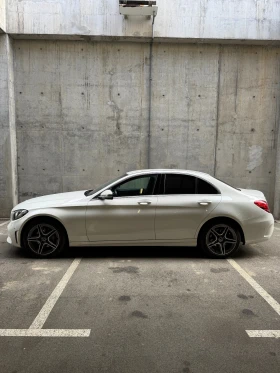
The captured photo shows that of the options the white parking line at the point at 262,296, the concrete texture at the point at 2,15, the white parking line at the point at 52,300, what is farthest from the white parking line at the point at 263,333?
the concrete texture at the point at 2,15

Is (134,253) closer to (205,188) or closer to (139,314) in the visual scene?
(205,188)

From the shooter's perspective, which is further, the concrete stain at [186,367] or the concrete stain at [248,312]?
the concrete stain at [248,312]

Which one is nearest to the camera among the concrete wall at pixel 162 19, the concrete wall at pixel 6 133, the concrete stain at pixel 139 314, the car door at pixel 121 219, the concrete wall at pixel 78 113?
the concrete stain at pixel 139 314

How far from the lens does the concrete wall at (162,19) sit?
27.0ft

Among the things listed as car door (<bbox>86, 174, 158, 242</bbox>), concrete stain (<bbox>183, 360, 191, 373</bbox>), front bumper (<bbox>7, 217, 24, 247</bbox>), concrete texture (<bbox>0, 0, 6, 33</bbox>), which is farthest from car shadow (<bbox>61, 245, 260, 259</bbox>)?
concrete texture (<bbox>0, 0, 6, 33</bbox>)

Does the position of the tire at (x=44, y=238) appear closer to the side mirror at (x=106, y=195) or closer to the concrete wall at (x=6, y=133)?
the side mirror at (x=106, y=195)

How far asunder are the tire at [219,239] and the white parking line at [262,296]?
0.74 feet

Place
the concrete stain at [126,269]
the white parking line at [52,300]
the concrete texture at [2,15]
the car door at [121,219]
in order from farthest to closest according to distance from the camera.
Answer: the concrete texture at [2,15] < the car door at [121,219] < the concrete stain at [126,269] < the white parking line at [52,300]

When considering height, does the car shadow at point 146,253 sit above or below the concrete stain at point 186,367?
below

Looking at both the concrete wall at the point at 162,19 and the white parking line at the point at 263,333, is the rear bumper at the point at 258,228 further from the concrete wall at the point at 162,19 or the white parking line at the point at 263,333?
the concrete wall at the point at 162,19

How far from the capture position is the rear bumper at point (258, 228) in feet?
16.6

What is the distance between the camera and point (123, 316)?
3.25 metres

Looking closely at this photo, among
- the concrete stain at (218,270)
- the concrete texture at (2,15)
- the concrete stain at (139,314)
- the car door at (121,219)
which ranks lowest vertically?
the concrete stain at (218,270)

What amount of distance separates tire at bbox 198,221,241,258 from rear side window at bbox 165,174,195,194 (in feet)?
2.34
